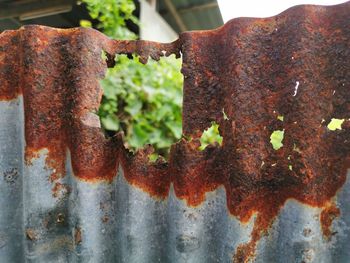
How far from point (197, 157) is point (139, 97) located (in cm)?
217

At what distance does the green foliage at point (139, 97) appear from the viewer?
281 cm

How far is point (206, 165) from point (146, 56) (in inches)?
12.8

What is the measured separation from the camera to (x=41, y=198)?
0.97 metres

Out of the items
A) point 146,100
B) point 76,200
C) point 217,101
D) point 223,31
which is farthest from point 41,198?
point 146,100

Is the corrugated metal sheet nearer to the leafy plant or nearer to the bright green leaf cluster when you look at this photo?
the bright green leaf cluster

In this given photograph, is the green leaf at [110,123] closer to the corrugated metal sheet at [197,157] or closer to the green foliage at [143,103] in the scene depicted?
the green foliage at [143,103]

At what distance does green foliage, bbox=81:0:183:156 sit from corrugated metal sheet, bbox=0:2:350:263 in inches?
68.2

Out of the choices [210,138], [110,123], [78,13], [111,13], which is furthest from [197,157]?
[78,13]

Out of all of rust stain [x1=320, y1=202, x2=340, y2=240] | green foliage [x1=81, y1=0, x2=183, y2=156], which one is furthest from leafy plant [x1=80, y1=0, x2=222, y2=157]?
rust stain [x1=320, y1=202, x2=340, y2=240]

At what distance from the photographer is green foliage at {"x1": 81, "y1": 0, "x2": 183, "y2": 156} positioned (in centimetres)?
281

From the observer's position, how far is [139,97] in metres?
2.98

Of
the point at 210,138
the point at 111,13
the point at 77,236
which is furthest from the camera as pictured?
the point at 111,13

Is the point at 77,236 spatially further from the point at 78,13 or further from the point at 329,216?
the point at 78,13

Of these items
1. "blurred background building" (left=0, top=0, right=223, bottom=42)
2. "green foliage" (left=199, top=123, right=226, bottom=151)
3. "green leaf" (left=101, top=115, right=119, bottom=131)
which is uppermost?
"blurred background building" (left=0, top=0, right=223, bottom=42)
